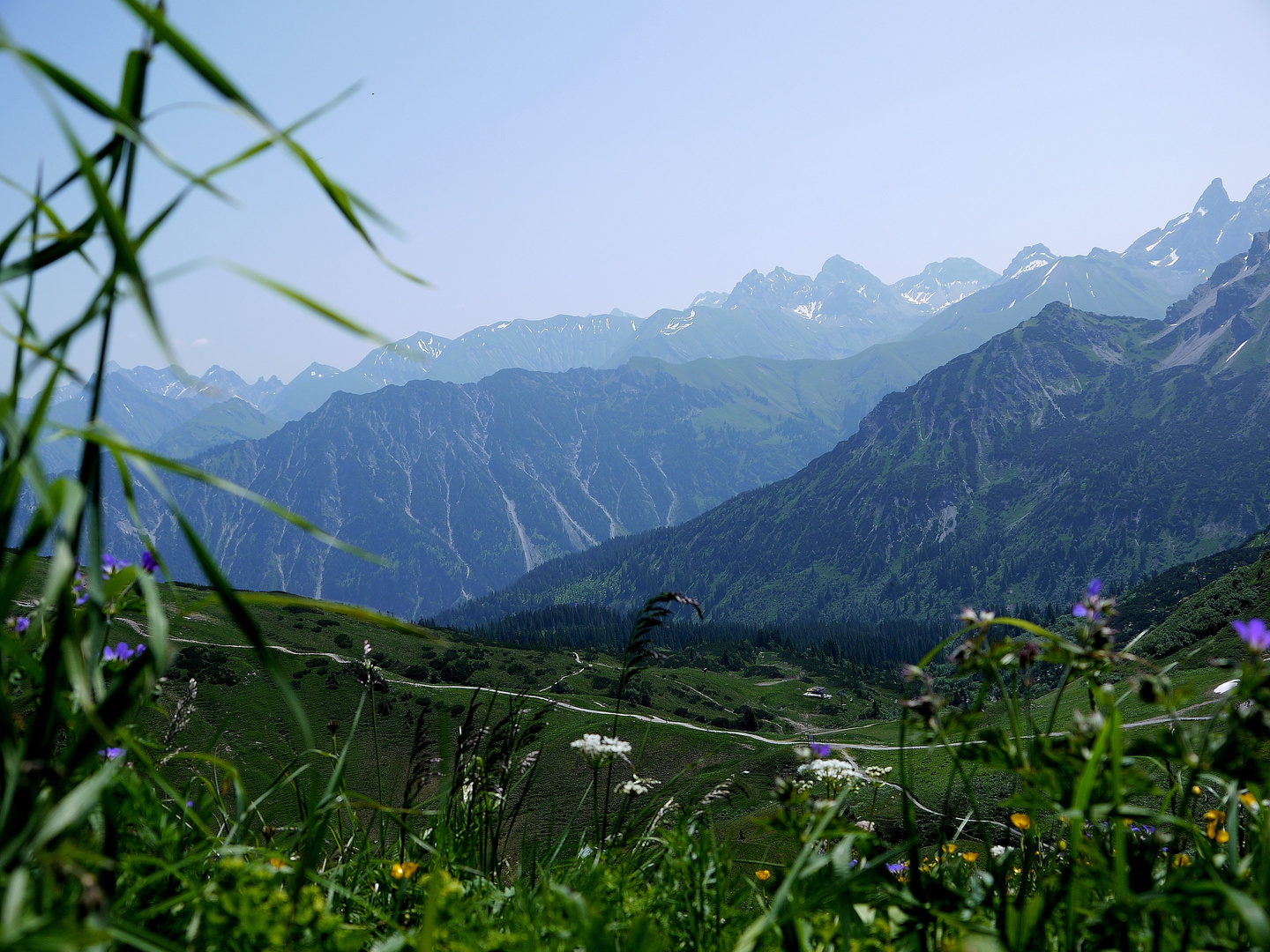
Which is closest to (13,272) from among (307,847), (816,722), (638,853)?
(307,847)

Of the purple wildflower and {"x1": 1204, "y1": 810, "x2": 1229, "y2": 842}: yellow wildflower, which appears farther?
{"x1": 1204, "y1": 810, "x2": 1229, "y2": 842}: yellow wildflower

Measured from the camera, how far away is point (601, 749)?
155 inches

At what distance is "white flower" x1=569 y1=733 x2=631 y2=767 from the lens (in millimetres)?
3860

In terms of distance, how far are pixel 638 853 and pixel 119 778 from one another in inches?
110

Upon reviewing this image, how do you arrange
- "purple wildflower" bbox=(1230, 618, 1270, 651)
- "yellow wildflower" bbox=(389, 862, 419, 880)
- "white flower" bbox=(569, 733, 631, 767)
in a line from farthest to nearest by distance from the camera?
1. "white flower" bbox=(569, 733, 631, 767)
2. "yellow wildflower" bbox=(389, 862, 419, 880)
3. "purple wildflower" bbox=(1230, 618, 1270, 651)

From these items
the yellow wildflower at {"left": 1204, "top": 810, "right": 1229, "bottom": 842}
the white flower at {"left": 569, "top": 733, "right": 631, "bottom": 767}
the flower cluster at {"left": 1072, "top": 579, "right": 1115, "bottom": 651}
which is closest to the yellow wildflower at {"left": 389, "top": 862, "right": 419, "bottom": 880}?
the white flower at {"left": 569, "top": 733, "right": 631, "bottom": 767}

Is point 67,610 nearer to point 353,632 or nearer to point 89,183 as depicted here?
point 89,183

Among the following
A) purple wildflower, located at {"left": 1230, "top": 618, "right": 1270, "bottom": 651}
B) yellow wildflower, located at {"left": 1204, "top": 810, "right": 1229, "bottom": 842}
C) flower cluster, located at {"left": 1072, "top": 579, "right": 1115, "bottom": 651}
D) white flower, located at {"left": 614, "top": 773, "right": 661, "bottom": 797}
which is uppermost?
purple wildflower, located at {"left": 1230, "top": 618, "right": 1270, "bottom": 651}

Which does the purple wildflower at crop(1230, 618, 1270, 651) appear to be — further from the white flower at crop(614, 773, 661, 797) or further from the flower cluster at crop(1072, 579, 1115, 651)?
the white flower at crop(614, 773, 661, 797)

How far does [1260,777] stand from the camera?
1736mm

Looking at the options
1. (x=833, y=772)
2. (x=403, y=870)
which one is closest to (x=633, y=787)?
(x=833, y=772)

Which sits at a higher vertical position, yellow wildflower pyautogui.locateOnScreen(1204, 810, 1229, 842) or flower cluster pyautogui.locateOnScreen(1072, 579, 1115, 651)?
flower cluster pyautogui.locateOnScreen(1072, 579, 1115, 651)

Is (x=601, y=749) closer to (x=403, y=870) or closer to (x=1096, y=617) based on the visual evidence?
(x=403, y=870)

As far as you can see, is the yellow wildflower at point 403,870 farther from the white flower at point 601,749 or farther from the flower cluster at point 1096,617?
the flower cluster at point 1096,617
